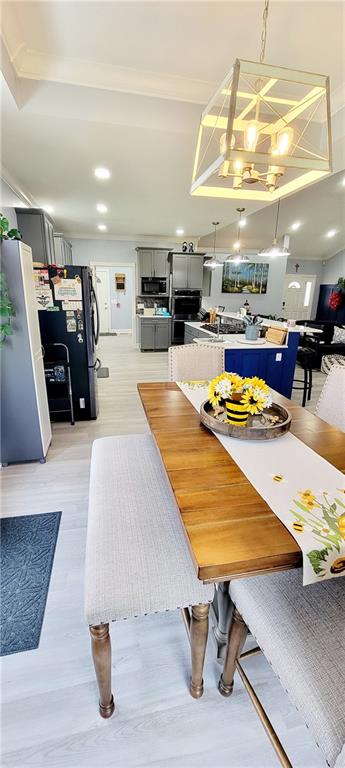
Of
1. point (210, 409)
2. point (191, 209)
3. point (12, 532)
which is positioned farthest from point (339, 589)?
point (191, 209)

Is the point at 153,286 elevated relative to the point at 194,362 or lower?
elevated

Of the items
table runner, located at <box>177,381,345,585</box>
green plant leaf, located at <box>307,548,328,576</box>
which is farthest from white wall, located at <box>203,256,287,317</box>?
green plant leaf, located at <box>307,548,328,576</box>

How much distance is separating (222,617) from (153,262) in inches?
291

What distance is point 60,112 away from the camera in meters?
2.32

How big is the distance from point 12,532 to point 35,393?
1027 millimetres

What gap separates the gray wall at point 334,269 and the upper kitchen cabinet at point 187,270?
5621mm

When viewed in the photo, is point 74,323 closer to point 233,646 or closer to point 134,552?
point 134,552

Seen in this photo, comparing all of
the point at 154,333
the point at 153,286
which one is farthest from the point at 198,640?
the point at 153,286

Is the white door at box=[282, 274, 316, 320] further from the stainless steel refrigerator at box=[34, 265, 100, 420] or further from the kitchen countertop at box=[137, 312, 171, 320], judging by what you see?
the stainless steel refrigerator at box=[34, 265, 100, 420]

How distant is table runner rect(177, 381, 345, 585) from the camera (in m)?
0.81

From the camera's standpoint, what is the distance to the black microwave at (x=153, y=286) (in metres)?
7.64

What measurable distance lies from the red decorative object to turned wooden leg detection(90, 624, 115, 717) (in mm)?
11062

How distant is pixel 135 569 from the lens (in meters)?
1.03

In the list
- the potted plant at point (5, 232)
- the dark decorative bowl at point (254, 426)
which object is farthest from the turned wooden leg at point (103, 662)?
the potted plant at point (5, 232)
